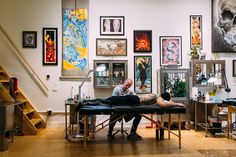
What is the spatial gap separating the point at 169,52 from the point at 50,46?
282 cm

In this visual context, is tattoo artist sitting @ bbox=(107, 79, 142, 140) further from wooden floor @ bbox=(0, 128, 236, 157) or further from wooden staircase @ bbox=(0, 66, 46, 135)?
wooden staircase @ bbox=(0, 66, 46, 135)

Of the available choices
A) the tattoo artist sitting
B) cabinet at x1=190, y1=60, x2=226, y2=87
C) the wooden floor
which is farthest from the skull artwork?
the tattoo artist sitting

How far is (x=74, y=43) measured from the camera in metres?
7.34

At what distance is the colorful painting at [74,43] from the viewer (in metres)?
7.34

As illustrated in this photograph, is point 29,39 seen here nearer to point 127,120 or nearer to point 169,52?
point 127,120

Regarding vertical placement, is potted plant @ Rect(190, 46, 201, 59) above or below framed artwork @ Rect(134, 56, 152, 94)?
above

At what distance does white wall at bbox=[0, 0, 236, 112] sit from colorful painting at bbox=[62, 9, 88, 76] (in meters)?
0.13

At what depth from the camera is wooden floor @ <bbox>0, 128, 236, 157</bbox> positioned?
484 cm

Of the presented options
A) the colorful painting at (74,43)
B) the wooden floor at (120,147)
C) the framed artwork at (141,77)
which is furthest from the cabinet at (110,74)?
the wooden floor at (120,147)

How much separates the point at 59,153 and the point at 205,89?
162 inches

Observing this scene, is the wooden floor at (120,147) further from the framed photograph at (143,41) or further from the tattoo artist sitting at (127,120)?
the framed photograph at (143,41)

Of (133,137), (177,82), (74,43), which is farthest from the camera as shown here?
(74,43)

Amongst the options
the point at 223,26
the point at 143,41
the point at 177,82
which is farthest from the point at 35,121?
the point at 223,26

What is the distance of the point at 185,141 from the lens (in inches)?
230
